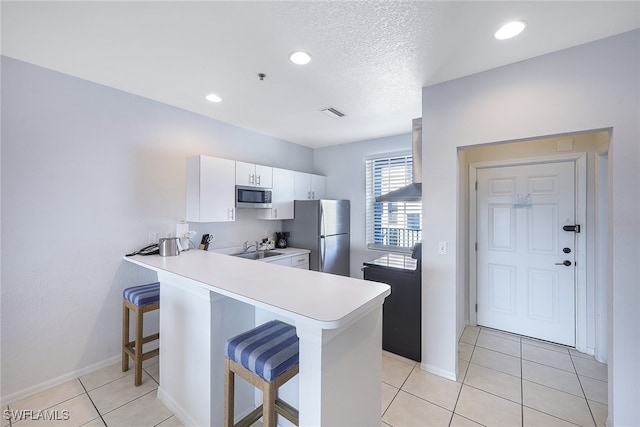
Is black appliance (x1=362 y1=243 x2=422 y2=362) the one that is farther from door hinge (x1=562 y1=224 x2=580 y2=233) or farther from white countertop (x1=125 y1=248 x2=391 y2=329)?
door hinge (x1=562 y1=224 x2=580 y2=233)

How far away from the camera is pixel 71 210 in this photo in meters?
2.30

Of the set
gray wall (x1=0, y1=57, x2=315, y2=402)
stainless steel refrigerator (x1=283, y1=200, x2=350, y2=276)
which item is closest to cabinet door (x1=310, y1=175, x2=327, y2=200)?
stainless steel refrigerator (x1=283, y1=200, x2=350, y2=276)

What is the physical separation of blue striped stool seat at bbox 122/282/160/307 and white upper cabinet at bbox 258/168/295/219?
1785mm

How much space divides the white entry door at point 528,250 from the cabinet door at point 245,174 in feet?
9.71

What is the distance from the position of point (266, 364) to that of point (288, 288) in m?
0.39

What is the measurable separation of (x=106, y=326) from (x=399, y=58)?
3569 mm

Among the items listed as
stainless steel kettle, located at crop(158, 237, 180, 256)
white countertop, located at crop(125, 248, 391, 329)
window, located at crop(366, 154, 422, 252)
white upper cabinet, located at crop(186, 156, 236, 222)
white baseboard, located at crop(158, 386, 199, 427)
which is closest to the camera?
white countertop, located at crop(125, 248, 391, 329)

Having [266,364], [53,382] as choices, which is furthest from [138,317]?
[266,364]

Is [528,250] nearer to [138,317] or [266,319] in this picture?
[266,319]

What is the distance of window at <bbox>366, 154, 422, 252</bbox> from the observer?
13.1ft

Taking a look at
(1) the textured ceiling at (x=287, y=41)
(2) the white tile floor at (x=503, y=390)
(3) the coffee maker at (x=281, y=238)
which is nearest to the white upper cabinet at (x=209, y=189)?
(1) the textured ceiling at (x=287, y=41)

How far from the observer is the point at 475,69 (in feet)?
6.93

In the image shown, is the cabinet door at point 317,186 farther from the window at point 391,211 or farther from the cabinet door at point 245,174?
the cabinet door at point 245,174

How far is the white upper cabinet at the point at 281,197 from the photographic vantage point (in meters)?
3.82
